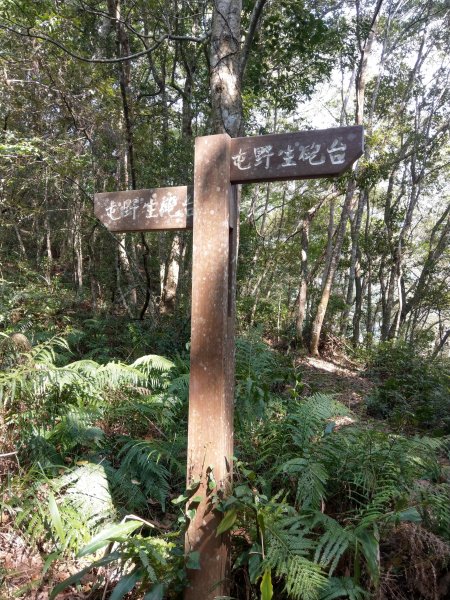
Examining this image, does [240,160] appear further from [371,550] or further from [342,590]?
[342,590]

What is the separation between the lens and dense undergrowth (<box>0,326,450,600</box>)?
214cm

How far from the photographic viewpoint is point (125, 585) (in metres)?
1.96

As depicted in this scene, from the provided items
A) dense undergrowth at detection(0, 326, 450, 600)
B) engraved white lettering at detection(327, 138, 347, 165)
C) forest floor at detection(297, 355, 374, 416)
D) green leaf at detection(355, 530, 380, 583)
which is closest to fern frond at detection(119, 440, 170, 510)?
dense undergrowth at detection(0, 326, 450, 600)

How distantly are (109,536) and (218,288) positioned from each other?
5.14 ft

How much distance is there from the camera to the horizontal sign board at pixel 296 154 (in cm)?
218

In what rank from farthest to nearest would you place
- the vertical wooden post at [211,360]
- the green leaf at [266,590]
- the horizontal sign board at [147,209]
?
the horizontal sign board at [147,209], the vertical wooden post at [211,360], the green leaf at [266,590]

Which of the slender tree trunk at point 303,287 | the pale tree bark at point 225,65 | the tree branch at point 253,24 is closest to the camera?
the pale tree bark at point 225,65

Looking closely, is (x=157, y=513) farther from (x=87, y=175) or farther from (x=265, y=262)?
(x=265, y=262)

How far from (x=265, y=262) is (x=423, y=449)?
34.7ft

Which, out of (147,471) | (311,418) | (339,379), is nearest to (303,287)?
(339,379)

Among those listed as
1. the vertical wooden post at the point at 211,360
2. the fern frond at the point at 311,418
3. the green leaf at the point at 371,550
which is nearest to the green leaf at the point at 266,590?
the vertical wooden post at the point at 211,360

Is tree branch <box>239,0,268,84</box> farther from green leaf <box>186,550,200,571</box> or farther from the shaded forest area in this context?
green leaf <box>186,550,200,571</box>

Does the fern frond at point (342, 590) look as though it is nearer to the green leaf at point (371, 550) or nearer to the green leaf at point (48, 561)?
the green leaf at point (371, 550)

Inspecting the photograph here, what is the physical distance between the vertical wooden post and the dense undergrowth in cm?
11
